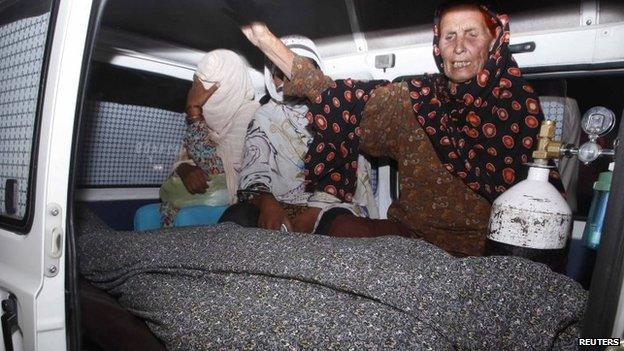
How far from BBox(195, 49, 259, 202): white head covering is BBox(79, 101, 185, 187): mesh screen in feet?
0.97

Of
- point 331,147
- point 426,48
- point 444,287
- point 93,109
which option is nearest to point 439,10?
point 426,48

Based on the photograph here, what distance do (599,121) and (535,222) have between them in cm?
40

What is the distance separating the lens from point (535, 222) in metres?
1.28

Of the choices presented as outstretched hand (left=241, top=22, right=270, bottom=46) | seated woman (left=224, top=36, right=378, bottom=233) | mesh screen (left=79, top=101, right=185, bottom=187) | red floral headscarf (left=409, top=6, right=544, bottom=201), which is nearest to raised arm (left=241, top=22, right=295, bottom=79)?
outstretched hand (left=241, top=22, right=270, bottom=46)

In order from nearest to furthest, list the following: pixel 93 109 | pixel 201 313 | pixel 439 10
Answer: pixel 201 313 → pixel 439 10 → pixel 93 109

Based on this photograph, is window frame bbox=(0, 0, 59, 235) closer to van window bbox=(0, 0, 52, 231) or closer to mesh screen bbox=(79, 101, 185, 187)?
van window bbox=(0, 0, 52, 231)

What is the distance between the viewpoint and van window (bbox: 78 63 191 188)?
2561 millimetres

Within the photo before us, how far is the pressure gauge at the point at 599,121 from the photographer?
1298mm

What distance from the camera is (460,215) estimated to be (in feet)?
6.41

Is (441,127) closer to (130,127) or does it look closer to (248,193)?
(248,193)

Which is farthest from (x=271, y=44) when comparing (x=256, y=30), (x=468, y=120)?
(x=468, y=120)

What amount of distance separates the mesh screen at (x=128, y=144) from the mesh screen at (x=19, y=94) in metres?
1.28

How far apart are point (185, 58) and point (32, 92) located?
1719 mm

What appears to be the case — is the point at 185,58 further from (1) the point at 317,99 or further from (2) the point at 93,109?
(1) the point at 317,99
